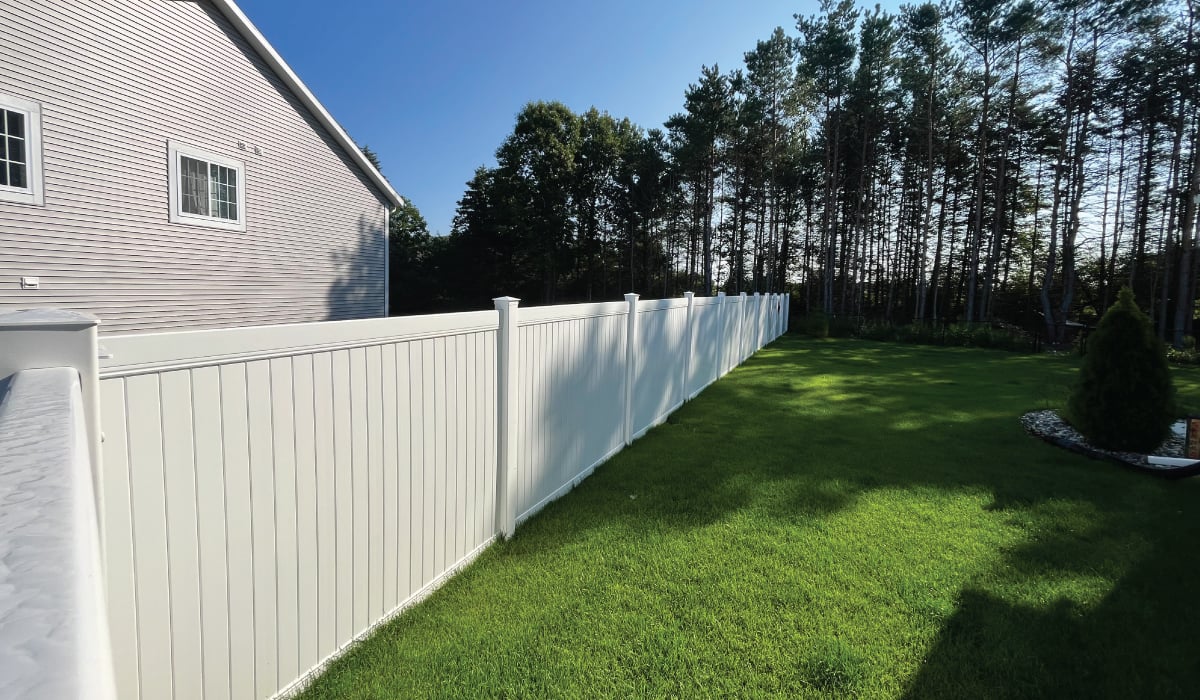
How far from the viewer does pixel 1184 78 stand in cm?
1634

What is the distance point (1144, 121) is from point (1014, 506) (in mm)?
23774

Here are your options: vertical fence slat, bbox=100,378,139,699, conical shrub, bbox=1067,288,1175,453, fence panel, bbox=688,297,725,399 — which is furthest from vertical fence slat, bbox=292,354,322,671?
conical shrub, bbox=1067,288,1175,453

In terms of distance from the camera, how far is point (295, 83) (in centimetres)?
1112

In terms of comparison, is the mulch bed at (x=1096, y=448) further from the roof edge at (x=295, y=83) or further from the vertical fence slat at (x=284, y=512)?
the roof edge at (x=295, y=83)

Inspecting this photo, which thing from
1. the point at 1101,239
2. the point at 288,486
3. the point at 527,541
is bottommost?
the point at 527,541

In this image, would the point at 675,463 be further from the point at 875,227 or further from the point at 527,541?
the point at 875,227

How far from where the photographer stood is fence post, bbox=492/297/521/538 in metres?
3.16

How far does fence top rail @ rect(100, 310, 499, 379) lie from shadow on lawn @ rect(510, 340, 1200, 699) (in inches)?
64.7

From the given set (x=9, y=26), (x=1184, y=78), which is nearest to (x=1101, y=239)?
(x=1184, y=78)

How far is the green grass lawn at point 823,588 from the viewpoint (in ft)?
7.20

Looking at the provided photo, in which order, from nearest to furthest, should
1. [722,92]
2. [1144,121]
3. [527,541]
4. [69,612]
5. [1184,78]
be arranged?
[69,612] → [527,541] → [1184,78] → [1144,121] → [722,92]

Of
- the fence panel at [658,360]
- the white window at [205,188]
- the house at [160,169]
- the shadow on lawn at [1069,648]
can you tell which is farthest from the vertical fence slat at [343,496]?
the white window at [205,188]

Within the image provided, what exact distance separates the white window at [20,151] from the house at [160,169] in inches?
0.5

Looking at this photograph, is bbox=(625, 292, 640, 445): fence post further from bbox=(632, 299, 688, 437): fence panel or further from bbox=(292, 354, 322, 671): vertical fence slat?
bbox=(292, 354, 322, 671): vertical fence slat
